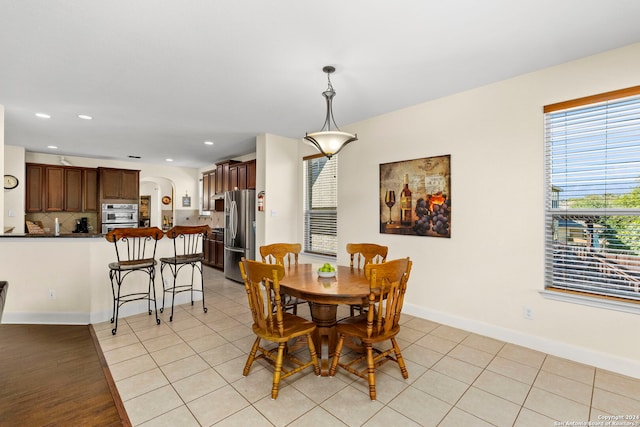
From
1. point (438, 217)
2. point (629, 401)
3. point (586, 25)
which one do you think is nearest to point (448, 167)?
point (438, 217)

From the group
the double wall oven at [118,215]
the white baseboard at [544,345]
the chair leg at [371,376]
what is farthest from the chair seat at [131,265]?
the double wall oven at [118,215]

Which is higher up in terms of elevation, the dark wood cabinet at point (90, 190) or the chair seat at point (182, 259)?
the dark wood cabinet at point (90, 190)

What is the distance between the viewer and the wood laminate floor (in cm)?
193

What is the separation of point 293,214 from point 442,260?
264 cm

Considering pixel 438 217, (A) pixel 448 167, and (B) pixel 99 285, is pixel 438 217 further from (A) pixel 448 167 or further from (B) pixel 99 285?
(B) pixel 99 285

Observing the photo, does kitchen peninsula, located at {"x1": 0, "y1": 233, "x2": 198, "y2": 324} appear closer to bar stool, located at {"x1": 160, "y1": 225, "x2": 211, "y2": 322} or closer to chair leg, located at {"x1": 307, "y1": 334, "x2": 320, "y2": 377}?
bar stool, located at {"x1": 160, "y1": 225, "x2": 211, "y2": 322}

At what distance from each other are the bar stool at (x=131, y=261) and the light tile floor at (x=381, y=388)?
0.53m

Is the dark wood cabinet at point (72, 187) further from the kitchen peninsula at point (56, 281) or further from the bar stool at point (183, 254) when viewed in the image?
the bar stool at point (183, 254)

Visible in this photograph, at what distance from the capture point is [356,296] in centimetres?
216

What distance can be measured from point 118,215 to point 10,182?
1840mm

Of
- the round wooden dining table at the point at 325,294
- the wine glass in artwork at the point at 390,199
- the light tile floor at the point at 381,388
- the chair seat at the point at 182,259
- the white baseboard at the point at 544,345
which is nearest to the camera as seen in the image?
the light tile floor at the point at 381,388

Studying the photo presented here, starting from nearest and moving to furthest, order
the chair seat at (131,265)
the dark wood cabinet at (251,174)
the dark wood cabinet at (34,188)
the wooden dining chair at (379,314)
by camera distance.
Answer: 1. the wooden dining chair at (379,314)
2. the chair seat at (131,265)
3. the dark wood cabinet at (251,174)
4. the dark wood cabinet at (34,188)

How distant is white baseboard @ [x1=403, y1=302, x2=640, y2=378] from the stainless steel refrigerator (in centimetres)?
308

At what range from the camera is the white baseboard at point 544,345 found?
7.95ft
